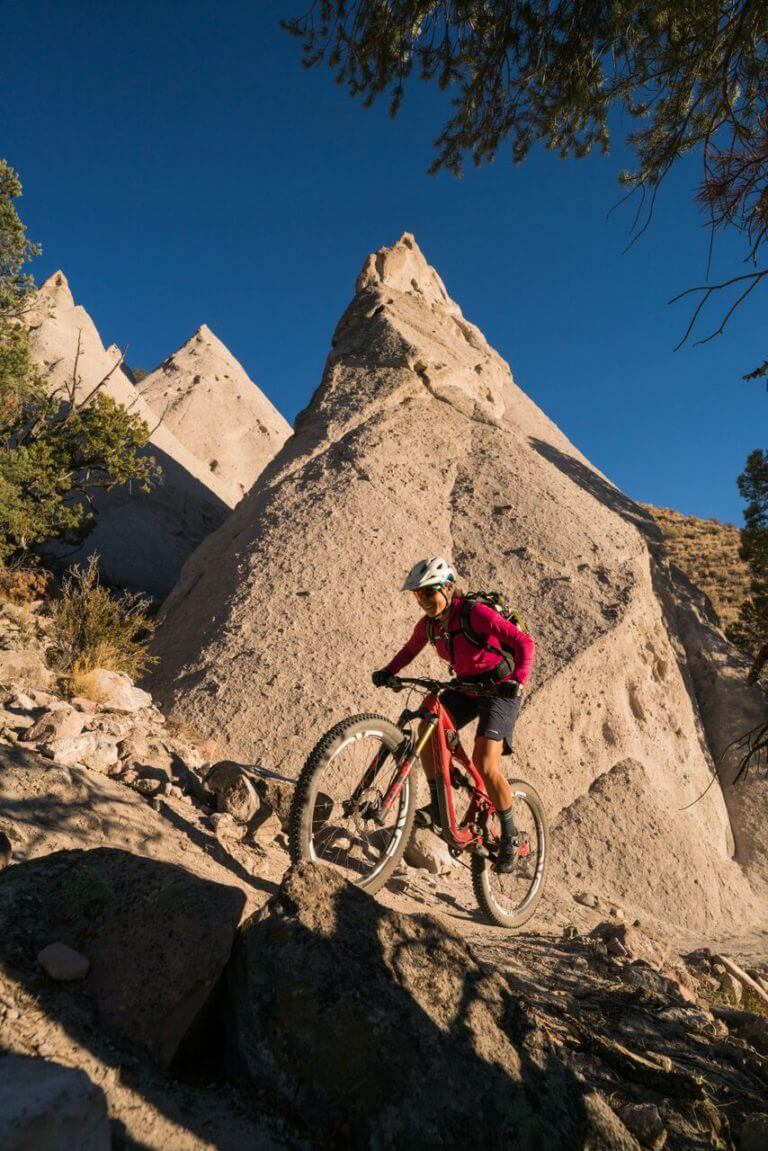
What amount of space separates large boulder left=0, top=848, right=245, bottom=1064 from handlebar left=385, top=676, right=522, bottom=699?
203 cm

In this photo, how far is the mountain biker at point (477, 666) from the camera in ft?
14.0

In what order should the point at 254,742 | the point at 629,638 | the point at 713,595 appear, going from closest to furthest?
1. the point at 254,742
2. the point at 629,638
3. the point at 713,595

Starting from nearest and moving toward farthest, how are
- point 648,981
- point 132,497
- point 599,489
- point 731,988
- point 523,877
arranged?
point 648,981
point 731,988
point 523,877
point 599,489
point 132,497

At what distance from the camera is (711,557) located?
24.2 metres

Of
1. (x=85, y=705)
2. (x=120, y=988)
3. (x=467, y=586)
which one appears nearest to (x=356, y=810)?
(x=120, y=988)

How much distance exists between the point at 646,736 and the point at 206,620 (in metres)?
5.64

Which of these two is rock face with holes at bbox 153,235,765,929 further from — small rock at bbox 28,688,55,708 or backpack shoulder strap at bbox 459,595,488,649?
backpack shoulder strap at bbox 459,595,488,649

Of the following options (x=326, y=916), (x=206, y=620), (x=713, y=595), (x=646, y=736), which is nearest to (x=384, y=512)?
(x=206, y=620)

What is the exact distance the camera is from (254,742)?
243 inches

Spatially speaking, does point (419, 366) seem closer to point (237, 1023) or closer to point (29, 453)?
point (29, 453)

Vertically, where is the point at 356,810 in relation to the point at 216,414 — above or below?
below

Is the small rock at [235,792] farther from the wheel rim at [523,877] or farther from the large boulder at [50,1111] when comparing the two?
the large boulder at [50,1111]

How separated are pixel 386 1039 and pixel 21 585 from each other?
25.1 feet

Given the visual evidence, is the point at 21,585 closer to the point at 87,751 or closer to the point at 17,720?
the point at 17,720
